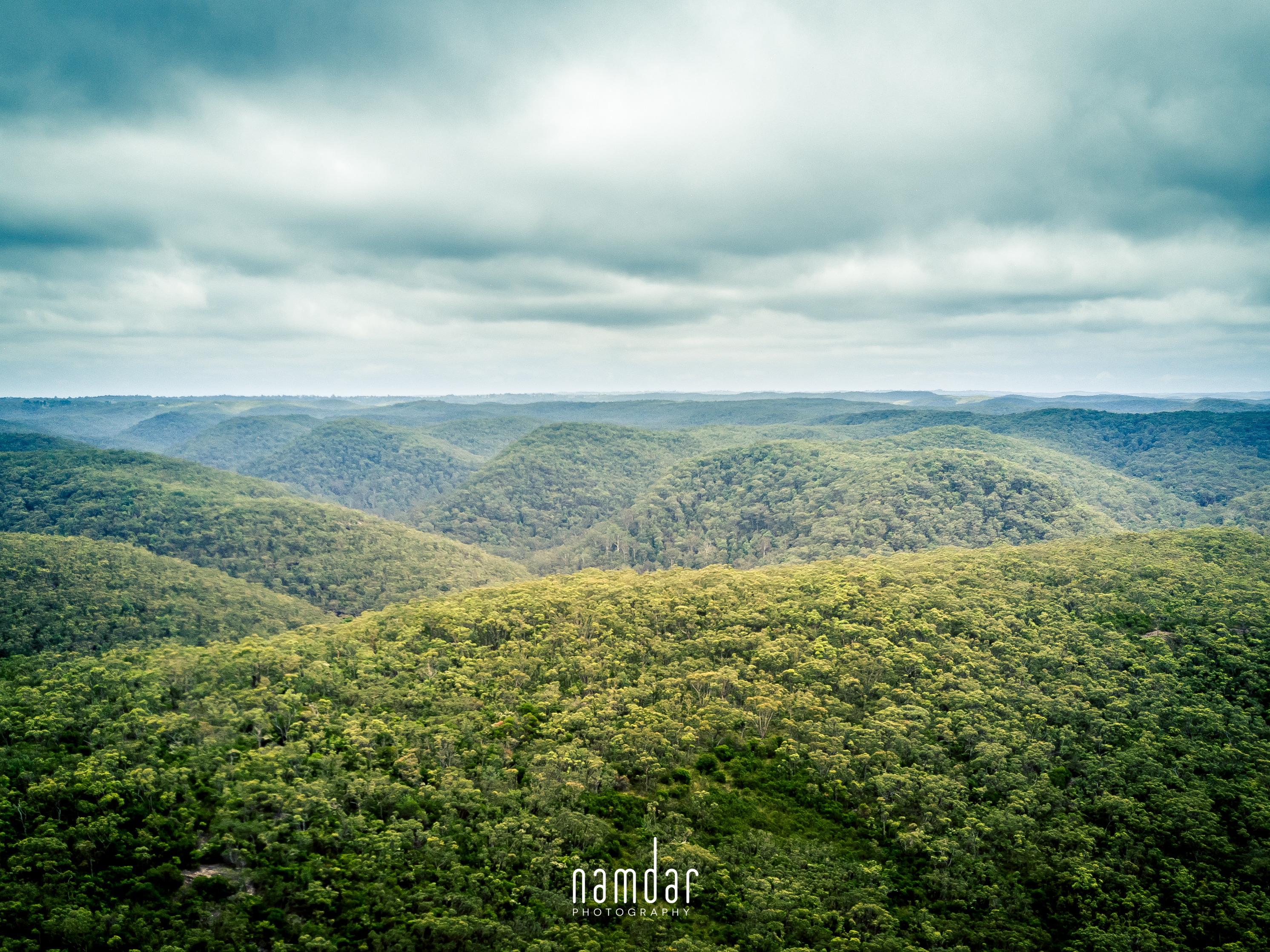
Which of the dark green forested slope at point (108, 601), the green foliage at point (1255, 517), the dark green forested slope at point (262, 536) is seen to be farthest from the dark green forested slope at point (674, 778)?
the green foliage at point (1255, 517)

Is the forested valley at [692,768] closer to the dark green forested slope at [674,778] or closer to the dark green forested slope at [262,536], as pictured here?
the dark green forested slope at [674,778]

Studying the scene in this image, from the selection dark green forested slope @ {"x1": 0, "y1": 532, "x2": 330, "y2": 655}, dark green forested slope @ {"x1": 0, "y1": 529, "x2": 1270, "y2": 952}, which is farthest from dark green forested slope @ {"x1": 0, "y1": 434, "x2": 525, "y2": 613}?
dark green forested slope @ {"x1": 0, "y1": 529, "x2": 1270, "y2": 952}

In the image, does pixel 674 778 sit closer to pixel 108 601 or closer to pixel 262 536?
pixel 108 601

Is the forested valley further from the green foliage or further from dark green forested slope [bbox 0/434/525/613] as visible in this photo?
the green foliage

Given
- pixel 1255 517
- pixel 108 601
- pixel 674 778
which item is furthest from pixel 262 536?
pixel 1255 517

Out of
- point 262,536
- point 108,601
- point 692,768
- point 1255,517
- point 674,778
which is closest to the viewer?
point 674,778

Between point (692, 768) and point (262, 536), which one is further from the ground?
point (692, 768)

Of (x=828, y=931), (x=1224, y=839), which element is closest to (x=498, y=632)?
(x=828, y=931)
